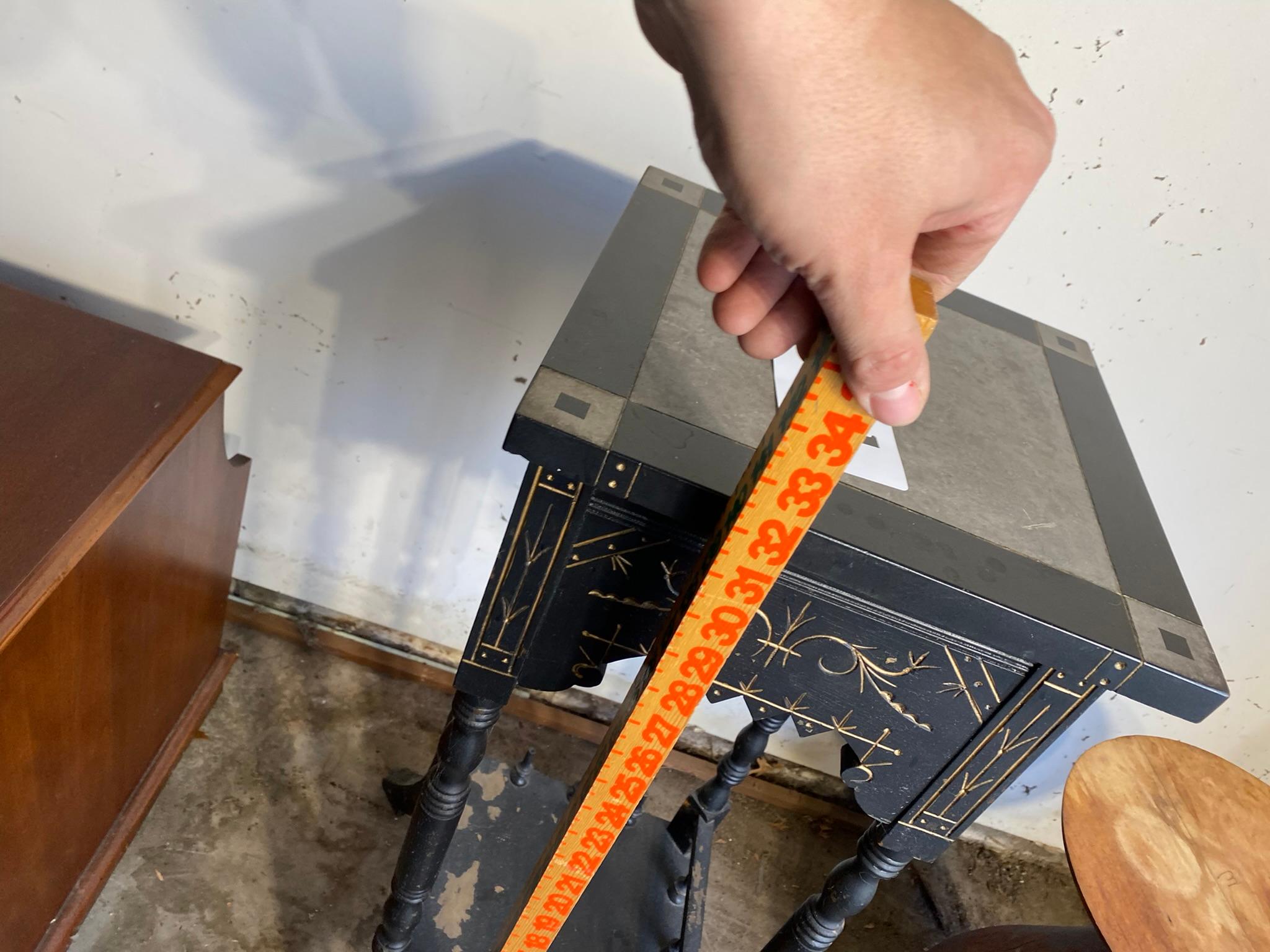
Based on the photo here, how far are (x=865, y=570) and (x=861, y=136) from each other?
1.11 ft

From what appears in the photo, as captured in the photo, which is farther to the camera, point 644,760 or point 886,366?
point 644,760

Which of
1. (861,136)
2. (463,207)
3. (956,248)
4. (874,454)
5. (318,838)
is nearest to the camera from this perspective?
(861,136)

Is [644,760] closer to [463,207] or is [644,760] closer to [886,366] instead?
[886,366]

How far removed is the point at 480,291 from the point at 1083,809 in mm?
992

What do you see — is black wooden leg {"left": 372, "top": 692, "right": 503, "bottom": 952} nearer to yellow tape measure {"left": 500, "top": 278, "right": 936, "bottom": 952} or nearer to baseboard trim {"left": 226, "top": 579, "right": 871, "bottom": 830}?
yellow tape measure {"left": 500, "top": 278, "right": 936, "bottom": 952}

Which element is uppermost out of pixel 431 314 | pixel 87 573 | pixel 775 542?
pixel 775 542

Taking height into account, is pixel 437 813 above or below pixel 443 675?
above

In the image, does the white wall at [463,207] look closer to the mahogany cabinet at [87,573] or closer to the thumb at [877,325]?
the mahogany cabinet at [87,573]

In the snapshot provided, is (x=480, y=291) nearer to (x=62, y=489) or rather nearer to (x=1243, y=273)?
(x=62, y=489)

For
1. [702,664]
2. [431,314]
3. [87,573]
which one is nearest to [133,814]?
[87,573]

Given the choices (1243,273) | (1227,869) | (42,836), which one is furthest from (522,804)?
(1243,273)

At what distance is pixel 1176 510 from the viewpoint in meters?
1.32

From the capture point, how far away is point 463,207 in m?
1.22

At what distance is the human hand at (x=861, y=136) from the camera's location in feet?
1.51
